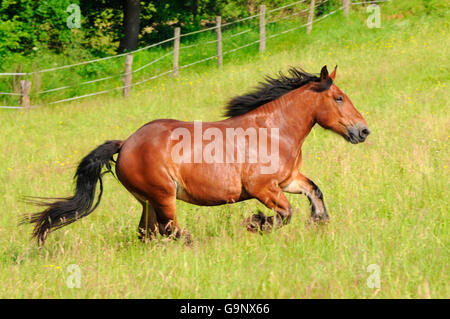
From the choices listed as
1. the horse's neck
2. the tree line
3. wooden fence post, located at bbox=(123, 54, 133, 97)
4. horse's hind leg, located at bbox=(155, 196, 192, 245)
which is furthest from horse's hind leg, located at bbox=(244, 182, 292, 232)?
the tree line

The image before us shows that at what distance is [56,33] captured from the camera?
18812mm

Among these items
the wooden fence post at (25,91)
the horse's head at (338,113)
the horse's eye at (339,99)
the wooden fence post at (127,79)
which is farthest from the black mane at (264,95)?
the wooden fence post at (127,79)

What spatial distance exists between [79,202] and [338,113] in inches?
102

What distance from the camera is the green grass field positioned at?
13.0 ft

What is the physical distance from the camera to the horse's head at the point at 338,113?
16.8 feet

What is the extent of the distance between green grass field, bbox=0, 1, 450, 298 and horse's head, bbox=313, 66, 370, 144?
708 mm

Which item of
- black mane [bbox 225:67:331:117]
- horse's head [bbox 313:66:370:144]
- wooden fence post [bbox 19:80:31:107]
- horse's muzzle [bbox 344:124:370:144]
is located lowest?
horse's muzzle [bbox 344:124:370:144]

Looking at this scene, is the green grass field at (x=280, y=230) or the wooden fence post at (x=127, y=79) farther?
the wooden fence post at (x=127, y=79)

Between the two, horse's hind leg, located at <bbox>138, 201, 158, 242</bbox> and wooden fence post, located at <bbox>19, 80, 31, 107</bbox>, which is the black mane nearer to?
horse's hind leg, located at <bbox>138, 201, 158, 242</bbox>

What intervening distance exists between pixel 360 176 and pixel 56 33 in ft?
48.2

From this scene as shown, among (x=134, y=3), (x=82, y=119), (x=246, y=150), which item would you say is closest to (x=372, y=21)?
(x=134, y=3)

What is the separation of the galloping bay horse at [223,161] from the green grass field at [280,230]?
0.91 feet

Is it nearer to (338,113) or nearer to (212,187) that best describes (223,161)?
(212,187)

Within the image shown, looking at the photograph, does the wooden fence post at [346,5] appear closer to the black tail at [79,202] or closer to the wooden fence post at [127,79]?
the wooden fence post at [127,79]
